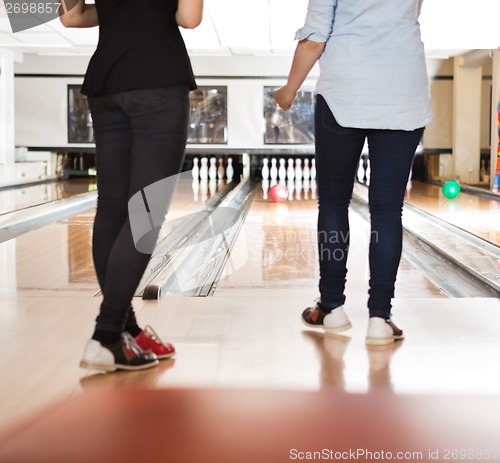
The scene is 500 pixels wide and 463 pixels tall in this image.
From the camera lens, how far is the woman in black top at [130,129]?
5.90ft

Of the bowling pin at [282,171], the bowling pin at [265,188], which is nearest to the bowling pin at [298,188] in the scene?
the bowling pin at [282,171]

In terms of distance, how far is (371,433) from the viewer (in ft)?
4.78

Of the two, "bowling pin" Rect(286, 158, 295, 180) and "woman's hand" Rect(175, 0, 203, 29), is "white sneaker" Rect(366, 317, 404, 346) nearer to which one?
"woman's hand" Rect(175, 0, 203, 29)

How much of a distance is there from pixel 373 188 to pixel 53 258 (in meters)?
2.26

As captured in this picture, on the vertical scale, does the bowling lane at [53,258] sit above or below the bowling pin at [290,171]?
below

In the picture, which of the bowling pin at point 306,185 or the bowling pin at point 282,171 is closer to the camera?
the bowling pin at point 306,185

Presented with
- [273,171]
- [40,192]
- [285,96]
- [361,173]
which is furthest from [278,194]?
[285,96]

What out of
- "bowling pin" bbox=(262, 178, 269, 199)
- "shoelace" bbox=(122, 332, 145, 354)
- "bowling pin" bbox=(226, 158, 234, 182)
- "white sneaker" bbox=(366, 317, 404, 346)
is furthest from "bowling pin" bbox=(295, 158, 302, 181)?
"shoelace" bbox=(122, 332, 145, 354)

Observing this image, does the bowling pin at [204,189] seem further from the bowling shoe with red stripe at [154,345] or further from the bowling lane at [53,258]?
the bowling shoe with red stripe at [154,345]

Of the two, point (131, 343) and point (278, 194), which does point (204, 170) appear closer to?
point (278, 194)

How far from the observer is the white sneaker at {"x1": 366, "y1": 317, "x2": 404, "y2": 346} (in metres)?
2.12

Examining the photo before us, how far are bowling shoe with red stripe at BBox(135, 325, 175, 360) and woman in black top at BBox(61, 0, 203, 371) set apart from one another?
0.05 meters

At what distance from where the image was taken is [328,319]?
2273 millimetres

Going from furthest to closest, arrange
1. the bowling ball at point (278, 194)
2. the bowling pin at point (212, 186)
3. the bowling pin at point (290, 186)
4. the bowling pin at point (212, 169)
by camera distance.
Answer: the bowling pin at point (212, 169) → the bowling pin at point (290, 186) → the bowling pin at point (212, 186) → the bowling ball at point (278, 194)
